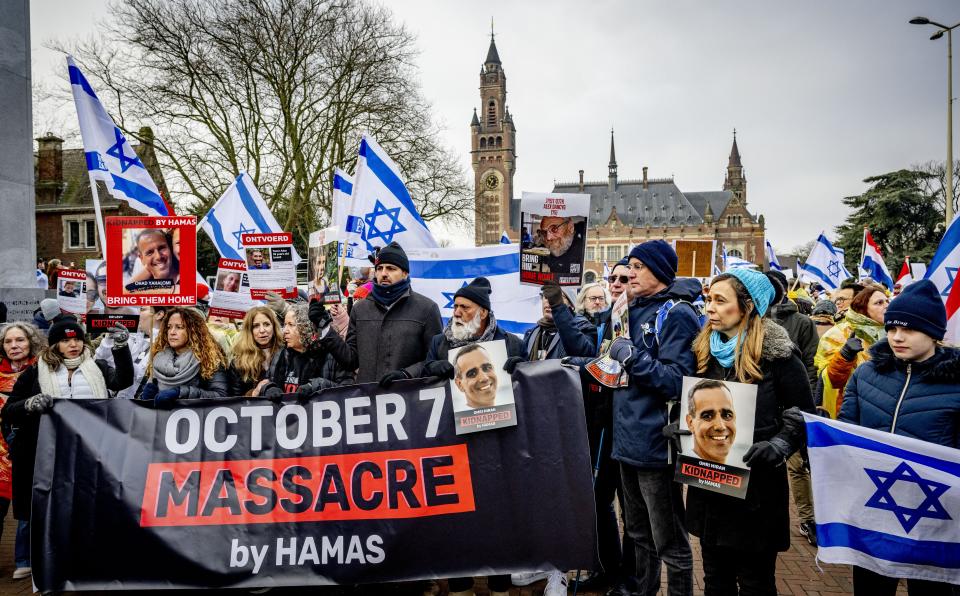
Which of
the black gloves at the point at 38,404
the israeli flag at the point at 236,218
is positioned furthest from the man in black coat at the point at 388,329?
the israeli flag at the point at 236,218

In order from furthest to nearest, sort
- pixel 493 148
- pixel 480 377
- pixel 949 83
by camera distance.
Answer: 1. pixel 493 148
2. pixel 949 83
3. pixel 480 377

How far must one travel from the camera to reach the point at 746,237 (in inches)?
4075

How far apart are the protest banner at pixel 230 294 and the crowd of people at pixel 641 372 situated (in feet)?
4.60

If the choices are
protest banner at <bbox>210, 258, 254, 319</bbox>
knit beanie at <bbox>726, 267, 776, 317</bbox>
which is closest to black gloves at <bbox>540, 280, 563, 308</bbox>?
knit beanie at <bbox>726, 267, 776, 317</bbox>

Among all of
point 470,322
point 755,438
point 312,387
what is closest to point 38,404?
point 312,387

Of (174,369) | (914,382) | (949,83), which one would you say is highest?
(949,83)

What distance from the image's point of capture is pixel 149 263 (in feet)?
16.0

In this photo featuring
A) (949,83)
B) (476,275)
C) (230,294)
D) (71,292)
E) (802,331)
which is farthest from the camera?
(949,83)

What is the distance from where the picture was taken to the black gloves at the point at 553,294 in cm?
377

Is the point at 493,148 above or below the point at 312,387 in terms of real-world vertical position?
above

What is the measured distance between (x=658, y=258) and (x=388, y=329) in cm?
204

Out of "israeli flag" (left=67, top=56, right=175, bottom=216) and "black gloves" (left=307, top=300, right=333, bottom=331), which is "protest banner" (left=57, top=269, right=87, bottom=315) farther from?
"black gloves" (left=307, top=300, right=333, bottom=331)

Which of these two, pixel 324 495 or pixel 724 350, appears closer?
pixel 724 350

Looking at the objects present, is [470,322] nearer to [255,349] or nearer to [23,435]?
[255,349]
